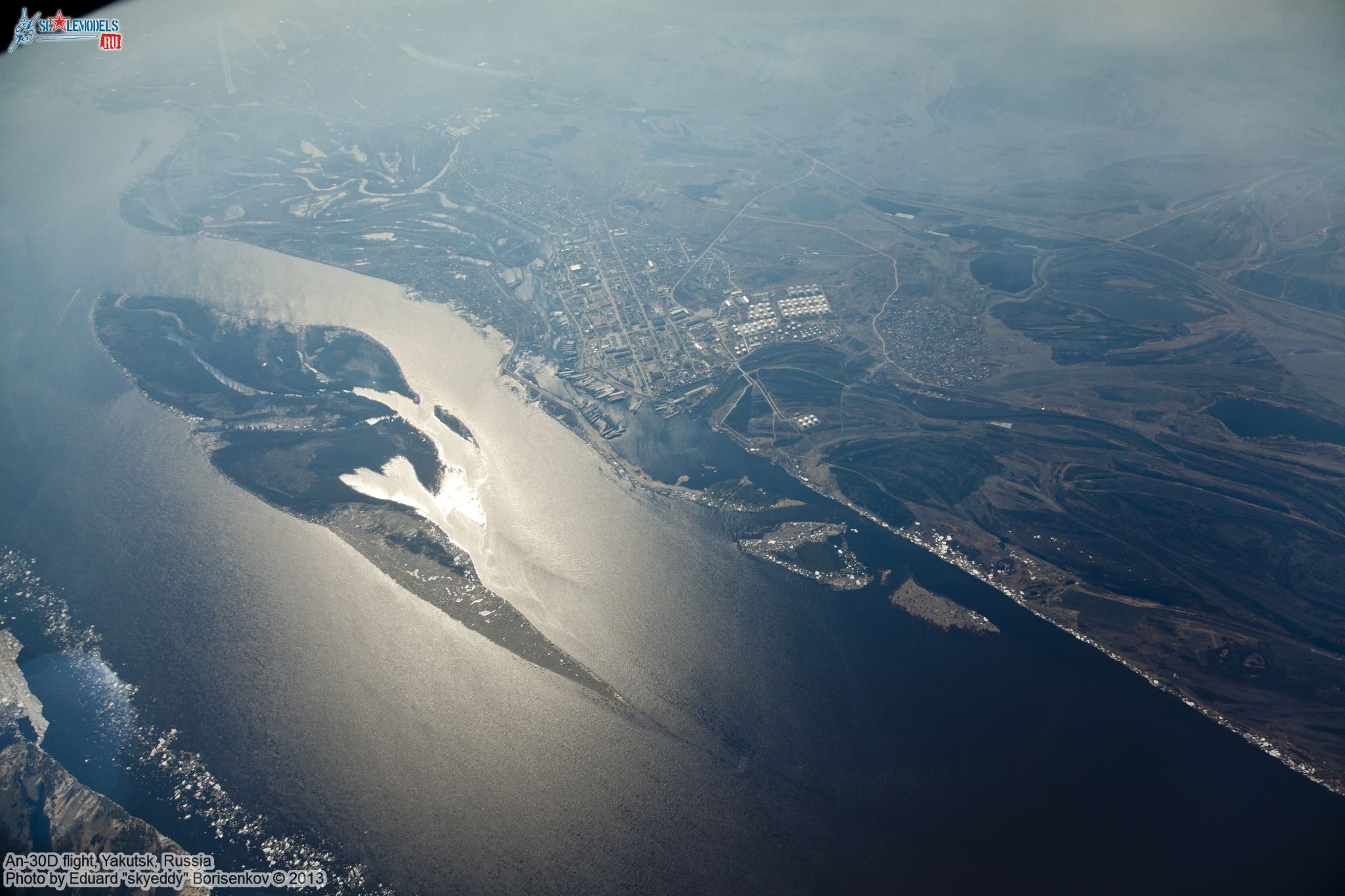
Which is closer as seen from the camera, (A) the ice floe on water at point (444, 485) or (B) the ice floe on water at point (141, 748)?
(B) the ice floe on water at point (141, 748)

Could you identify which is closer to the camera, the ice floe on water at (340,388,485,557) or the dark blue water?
the dark blue water

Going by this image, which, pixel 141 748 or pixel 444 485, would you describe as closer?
pixel 141 748

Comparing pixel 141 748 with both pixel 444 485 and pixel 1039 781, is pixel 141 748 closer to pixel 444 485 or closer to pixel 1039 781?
pixel 444 485

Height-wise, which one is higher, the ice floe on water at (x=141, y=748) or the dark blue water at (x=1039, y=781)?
the dark blue water at (x=1039, y=781)

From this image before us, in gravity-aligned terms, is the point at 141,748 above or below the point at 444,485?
below

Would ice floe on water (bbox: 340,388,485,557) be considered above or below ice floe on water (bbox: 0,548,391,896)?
above

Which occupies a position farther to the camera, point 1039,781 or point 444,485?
point 444,485

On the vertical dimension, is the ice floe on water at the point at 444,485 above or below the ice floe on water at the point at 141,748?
above

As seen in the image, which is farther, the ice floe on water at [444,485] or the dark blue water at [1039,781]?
the ice floe on water at [444,485]

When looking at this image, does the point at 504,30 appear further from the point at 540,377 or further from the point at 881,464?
the point at 881,464

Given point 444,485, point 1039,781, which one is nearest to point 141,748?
point 444,485

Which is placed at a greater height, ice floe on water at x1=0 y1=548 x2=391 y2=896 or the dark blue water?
the dark blue water
